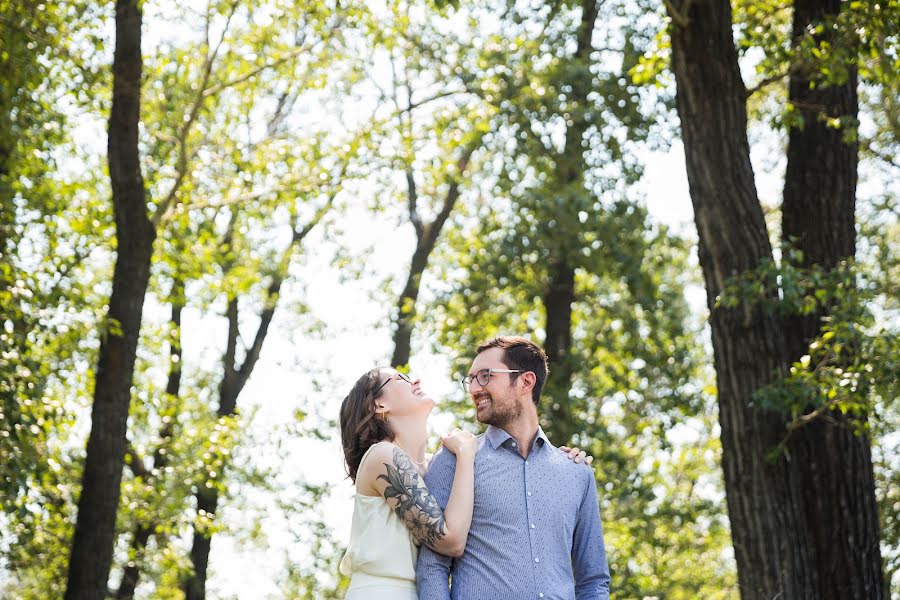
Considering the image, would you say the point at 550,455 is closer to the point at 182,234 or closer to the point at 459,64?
the point at 182,234

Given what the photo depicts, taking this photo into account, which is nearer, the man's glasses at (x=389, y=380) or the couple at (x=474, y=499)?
the couple at (x=474, y=499)

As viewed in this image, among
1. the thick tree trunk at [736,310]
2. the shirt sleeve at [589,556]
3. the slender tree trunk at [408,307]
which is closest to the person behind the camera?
the shirt sleeve at [589,556]

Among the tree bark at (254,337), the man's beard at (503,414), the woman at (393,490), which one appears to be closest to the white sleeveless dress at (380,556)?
the woman at (393,490)

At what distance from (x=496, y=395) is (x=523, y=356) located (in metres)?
0.19

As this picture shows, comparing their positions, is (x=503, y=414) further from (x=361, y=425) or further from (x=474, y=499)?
(x=361, y=425)

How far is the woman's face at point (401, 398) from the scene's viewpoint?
191 inches

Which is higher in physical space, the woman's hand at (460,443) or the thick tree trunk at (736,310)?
the thick tree trunk at (736,310)

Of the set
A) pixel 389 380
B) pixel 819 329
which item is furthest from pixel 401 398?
pixel 819 329

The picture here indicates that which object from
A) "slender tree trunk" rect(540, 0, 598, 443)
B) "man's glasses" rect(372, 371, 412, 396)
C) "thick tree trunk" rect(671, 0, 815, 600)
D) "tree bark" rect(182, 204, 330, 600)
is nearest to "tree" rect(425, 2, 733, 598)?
"slender tree trunk" rect(540, 0, 598, 443)

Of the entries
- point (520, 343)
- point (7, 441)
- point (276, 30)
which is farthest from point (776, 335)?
point (276, 30)

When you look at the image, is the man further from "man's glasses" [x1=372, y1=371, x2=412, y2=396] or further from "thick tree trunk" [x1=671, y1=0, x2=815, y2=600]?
"thick tree trunk" [x1=671, y1=0, x2=815, y2=600]

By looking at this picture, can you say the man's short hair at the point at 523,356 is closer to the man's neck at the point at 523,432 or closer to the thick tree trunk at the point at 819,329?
Result: the man's neck at the point at 523,432

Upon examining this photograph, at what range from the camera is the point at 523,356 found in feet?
15.8

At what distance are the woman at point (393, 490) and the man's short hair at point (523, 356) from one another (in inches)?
12.6
